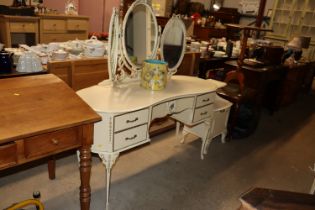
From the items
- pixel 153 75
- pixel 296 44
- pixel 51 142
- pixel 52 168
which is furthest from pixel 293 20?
pixel 51 142

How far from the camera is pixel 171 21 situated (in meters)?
2.12

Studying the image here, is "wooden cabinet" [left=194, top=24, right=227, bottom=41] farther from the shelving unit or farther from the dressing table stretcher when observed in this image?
the dressing table stretcher

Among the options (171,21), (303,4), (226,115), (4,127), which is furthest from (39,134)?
(303,4)

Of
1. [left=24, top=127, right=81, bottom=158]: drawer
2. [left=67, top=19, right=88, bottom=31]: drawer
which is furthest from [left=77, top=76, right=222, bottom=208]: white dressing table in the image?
[left=67, top=19, right=88, bottom=31]: drawer

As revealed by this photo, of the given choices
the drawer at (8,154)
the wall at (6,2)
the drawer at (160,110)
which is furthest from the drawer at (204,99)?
the wall at (6,2)

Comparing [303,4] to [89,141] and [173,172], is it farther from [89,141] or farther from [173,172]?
[89,141]

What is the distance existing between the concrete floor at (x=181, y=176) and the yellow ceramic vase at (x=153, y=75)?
789 mm

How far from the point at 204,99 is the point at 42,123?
1.27 m

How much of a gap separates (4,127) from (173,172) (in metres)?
1.50

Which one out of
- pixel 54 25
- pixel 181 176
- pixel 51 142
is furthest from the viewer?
pixel 54 25

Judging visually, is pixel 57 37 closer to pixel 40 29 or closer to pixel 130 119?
pixel 40 29

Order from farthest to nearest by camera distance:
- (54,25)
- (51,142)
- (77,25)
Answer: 1. (77,25)
2. (54,25)
3. (51,142)

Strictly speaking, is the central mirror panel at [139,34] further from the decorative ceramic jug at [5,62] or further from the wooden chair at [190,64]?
the wooden chair at [190,64]

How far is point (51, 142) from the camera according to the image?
1205mm
